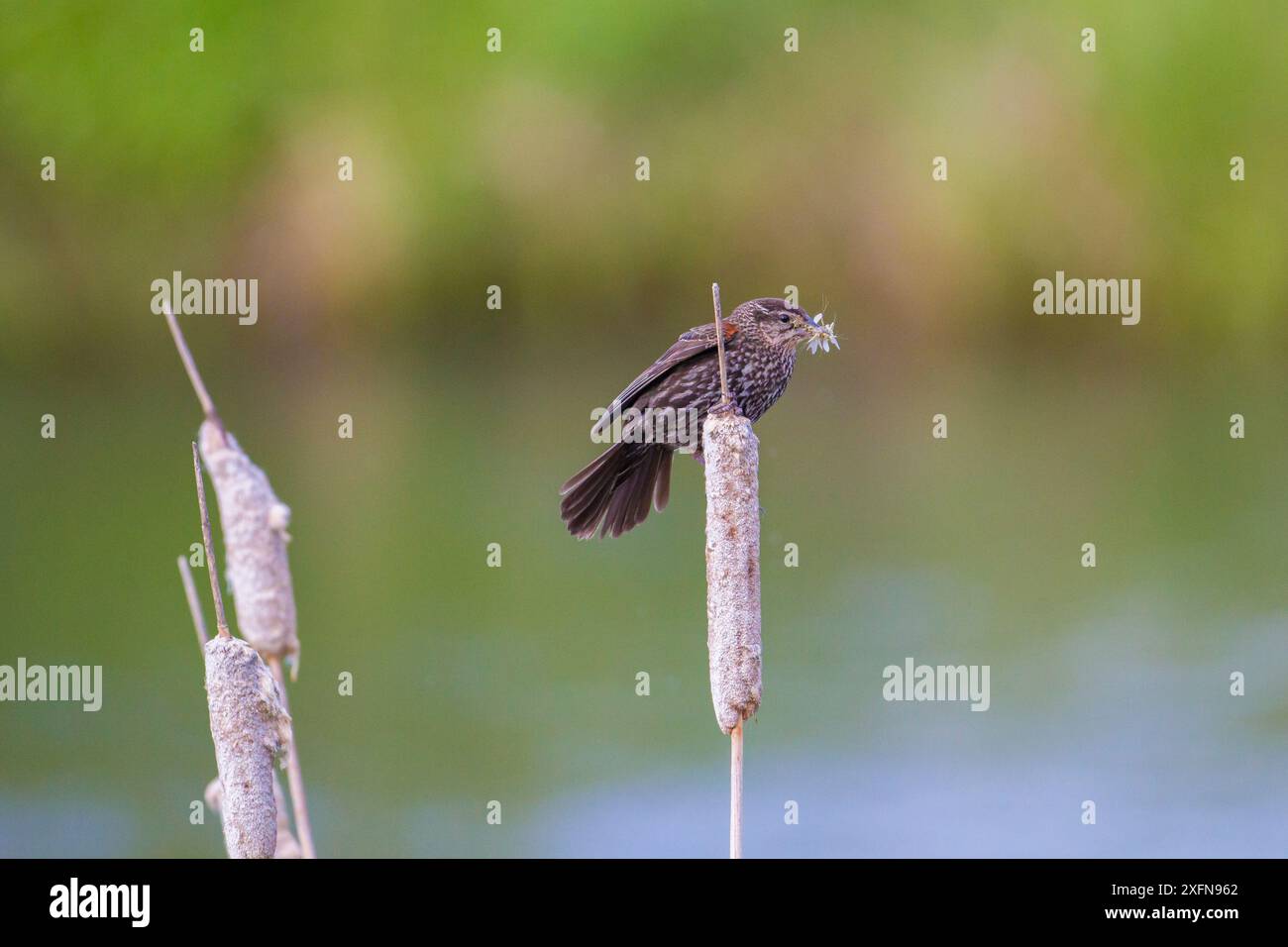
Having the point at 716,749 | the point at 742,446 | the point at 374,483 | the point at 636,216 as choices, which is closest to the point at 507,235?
the point at 636,216

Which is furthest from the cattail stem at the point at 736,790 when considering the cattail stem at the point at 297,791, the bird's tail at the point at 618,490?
the bird's tail at the point at 618,490
